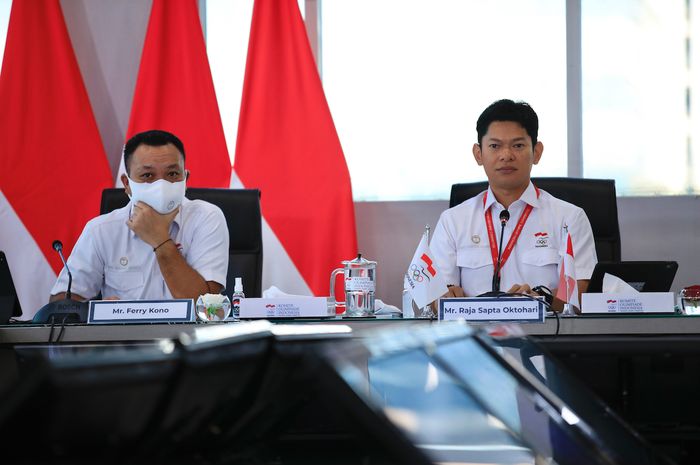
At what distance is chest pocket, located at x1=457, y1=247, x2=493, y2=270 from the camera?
2855 mm

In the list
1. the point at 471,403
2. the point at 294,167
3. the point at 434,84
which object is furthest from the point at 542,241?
the point at 471,403

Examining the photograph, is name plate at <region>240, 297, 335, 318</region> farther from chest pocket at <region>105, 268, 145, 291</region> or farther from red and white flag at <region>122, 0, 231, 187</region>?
red and white flag at <region>122, 0, 231, 187</region>

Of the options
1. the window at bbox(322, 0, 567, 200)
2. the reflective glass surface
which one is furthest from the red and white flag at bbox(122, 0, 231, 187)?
the reflective glass surface

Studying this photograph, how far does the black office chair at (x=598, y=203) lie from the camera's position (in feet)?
9.93

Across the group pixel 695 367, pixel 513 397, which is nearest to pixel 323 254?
pixel 695 367

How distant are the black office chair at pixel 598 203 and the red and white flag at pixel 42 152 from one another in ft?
6.26

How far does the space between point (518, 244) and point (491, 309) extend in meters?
0.93

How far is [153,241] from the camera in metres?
2.82

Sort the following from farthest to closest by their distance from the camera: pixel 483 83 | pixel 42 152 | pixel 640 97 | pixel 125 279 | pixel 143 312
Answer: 1. pixel 483 83
2. pixel 640 97
3. pixel 42 152
4. pixel 125 279
5. pixel 143 312

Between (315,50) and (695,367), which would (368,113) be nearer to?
(315,50)

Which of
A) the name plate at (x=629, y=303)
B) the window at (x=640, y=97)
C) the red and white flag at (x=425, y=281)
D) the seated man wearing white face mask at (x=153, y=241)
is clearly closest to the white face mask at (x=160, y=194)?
the seated man wearing white face mask at (x=153, y=241)

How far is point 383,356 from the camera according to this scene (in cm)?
87

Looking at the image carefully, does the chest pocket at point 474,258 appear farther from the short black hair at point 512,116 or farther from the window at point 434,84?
the window at point 434,84

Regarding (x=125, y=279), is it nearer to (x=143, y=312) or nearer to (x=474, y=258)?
(x=143, y=312)
